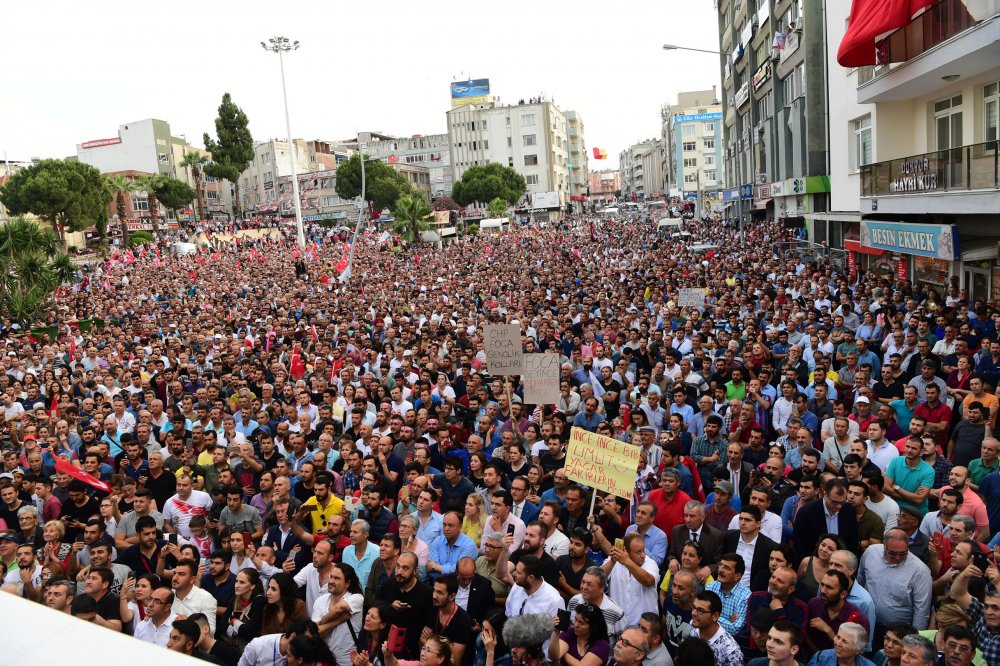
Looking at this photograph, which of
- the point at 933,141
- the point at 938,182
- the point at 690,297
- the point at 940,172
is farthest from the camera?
the point at 933,141

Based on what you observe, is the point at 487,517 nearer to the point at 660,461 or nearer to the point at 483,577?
the point at 483,577

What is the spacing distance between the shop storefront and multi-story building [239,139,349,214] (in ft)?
308

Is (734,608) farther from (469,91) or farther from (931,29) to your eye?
(469,91)

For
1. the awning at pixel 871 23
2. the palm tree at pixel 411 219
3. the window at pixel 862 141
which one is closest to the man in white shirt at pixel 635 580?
the awning at pixel 871 23

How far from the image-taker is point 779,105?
36.8 m

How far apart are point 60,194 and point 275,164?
58.1 meters

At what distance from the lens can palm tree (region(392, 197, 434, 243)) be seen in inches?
1999

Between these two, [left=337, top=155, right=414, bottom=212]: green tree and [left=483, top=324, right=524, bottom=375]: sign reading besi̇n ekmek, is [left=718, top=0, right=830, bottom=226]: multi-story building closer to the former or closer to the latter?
[left=483, top=324, right=524, bottom=375]: sign reading besi̇n ekmek

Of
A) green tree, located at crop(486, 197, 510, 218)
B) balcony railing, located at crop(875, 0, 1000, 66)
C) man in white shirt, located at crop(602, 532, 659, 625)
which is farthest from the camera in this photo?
green tree, located at crop(486, 197, 510, 218)

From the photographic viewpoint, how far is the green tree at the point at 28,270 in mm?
25734

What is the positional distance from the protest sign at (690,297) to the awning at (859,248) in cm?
755

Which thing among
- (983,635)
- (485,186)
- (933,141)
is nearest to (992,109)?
(933,141)

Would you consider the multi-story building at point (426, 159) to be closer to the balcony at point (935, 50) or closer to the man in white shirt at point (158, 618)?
the balcony at point (935, 50)

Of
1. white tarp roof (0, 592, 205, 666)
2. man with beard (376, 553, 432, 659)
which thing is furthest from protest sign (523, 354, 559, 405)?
white tarp roof (0, 592, 205, 666)
